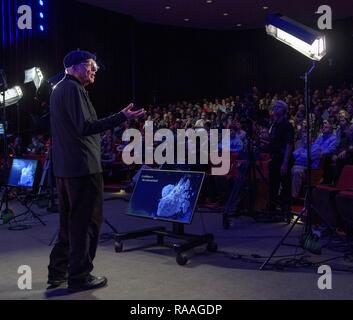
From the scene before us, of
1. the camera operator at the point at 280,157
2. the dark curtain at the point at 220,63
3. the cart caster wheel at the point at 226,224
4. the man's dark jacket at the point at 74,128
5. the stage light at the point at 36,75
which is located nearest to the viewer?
the man's dark jacket at the point at 74,128

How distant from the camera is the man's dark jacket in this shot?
3.31 metres

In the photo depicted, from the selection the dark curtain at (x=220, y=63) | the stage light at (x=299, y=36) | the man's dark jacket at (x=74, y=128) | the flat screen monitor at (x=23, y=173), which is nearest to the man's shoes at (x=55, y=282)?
the man's dark jacket at (x=74, y=128)

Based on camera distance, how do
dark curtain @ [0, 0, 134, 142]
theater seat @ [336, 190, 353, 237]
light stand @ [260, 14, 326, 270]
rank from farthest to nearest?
dark curtain @ [0, 0, 134, 142], theater seat @ [336, 190, 353, 237], light stand @ [260, 14, 326, 270]

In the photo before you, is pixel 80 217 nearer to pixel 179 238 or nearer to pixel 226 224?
pixel 179 238

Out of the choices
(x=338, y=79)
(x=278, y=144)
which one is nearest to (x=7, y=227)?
(x=278, y=144)

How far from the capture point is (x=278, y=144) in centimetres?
636

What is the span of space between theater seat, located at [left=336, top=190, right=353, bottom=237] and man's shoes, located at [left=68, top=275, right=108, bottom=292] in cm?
236

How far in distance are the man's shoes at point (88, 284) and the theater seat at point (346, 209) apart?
2356 mm

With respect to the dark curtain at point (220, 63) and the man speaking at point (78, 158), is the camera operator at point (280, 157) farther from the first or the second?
the dark curtain at point (220, 63)

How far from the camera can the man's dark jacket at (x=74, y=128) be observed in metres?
3.31

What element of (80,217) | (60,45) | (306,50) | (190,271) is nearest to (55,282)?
(80,217)

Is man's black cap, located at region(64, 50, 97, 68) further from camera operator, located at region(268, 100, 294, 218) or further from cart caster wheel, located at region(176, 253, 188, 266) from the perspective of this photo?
camera operator, located at region(268, 100, 294, 218)

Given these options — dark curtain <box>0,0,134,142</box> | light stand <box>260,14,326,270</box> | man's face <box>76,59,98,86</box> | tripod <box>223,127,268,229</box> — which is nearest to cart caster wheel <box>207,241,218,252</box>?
light stand <box>260,14,326,270</box>

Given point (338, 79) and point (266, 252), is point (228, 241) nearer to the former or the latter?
point (266, 252)
